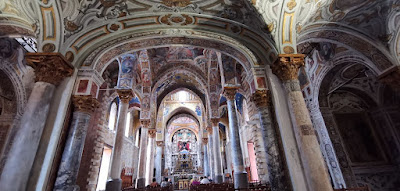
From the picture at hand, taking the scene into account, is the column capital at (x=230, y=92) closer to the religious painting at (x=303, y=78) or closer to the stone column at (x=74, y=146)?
the religious painting at (x=303, y=78)

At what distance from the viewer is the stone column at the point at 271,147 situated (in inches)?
175

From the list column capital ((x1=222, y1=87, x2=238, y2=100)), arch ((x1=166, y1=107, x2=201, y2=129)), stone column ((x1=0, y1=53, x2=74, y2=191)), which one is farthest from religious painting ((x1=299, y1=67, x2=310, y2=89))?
arch ((x1=166, y1=107, x2=201, y2=129))

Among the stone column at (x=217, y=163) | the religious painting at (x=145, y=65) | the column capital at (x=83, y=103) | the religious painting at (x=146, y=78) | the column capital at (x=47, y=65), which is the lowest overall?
the stone column at (x=217, y=163)

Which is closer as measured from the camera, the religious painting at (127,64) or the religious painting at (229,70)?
the religious painting at (127,64)

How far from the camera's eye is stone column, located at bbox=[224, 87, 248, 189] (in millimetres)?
6677

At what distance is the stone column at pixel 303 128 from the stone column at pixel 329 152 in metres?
4.72

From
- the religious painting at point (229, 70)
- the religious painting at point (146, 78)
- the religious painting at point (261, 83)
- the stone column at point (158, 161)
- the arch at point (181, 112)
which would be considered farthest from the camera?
the arch at point (181, 112)

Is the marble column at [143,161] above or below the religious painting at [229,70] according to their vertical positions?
below

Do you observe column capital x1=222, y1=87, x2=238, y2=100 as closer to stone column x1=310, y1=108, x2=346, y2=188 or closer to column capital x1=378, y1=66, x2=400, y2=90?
stone column x1=310, y1=108, x2=346, y2=188

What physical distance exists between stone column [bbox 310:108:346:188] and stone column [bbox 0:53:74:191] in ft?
32.9

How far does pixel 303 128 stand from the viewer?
4500 mm

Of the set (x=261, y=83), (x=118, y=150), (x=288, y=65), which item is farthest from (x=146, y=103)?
(x=288, y=65)

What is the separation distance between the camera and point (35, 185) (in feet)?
12.7

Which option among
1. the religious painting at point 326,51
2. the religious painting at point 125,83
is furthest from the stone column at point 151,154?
the religious painting at point 326,51
